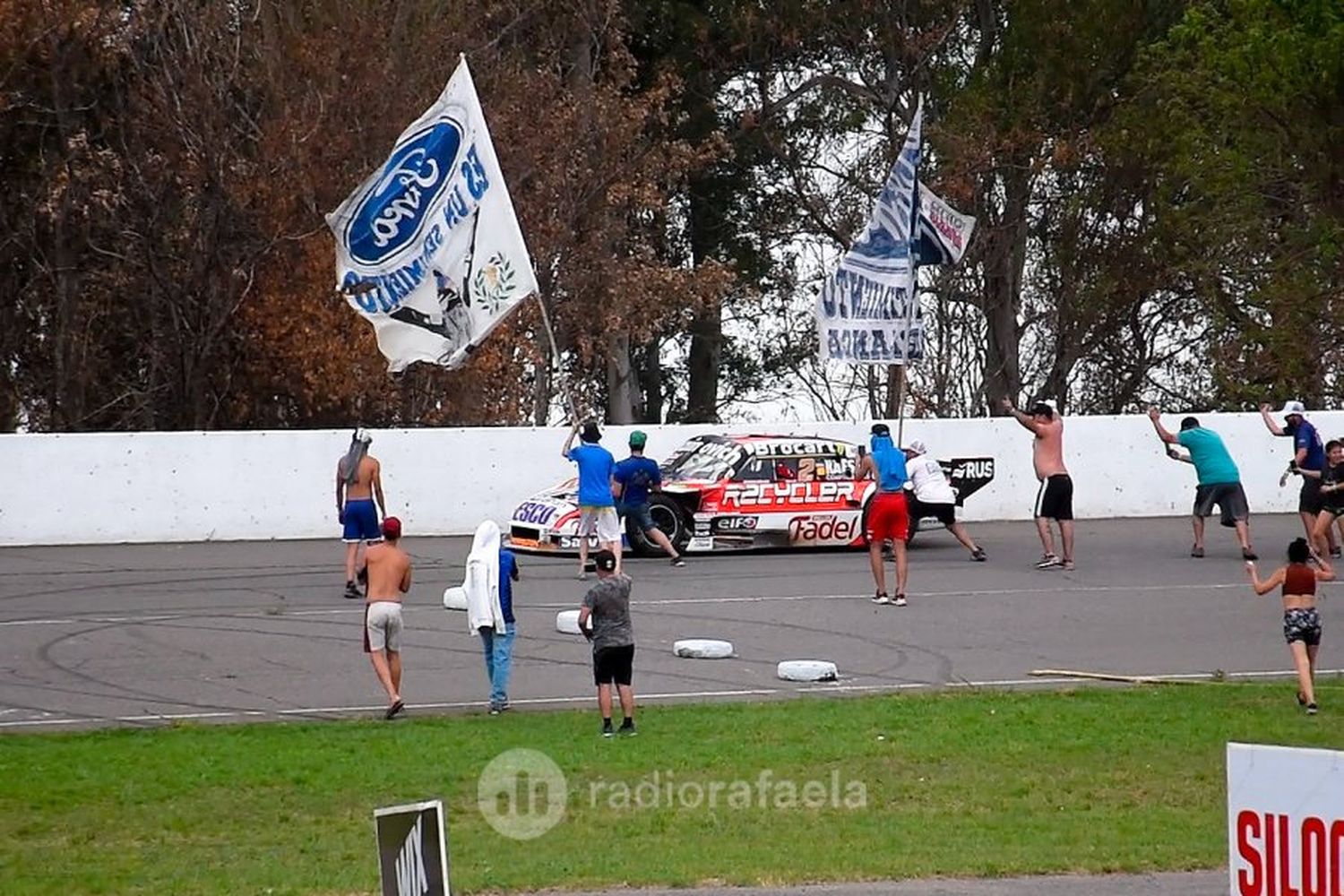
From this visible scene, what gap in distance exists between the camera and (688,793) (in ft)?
37.2

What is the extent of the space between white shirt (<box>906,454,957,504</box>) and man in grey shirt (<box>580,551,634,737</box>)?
10833 mm

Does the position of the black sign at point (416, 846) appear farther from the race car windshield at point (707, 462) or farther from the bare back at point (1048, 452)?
the race car windshield at point (707, 462)

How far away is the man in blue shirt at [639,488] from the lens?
2195 cm

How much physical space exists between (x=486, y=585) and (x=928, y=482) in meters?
10.6

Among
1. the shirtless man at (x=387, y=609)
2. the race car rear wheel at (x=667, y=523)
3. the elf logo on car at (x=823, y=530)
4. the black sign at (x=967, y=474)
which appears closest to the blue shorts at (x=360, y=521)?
the race car rear wheel at (x=667, y=523)

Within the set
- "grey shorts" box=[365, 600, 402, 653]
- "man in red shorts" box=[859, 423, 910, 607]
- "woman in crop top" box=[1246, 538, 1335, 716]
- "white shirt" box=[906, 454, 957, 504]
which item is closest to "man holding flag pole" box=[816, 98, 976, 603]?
"white shirt" box=[906, 454, 957, 504]

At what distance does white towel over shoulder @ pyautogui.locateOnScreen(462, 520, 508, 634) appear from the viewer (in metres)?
13.8

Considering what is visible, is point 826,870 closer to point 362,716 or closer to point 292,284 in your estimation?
point 362,716

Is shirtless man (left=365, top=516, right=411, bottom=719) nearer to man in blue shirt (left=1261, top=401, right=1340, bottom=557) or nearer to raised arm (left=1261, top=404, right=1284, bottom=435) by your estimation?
man in blue shirt (left=1261, top=401, right=1340, bottom=557)

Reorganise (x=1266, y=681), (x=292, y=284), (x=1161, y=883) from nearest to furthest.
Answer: (x=1161, y=883), (x=1266, y=681), (x=292, y=284)

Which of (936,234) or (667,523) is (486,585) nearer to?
(667,523)

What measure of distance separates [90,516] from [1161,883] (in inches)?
743

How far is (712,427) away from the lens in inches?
1119

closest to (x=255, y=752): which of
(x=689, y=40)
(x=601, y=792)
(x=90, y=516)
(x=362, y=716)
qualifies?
(x=362, y=716)
